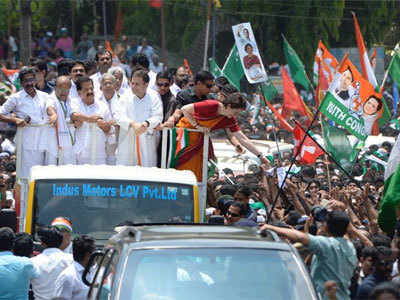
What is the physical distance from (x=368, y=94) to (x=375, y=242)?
8049 mm

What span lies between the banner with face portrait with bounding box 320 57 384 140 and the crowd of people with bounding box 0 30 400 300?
0.96m

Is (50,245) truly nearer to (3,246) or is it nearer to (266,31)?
(3,246)

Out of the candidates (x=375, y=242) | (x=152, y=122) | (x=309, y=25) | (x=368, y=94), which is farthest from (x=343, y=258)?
(x=309, y=25)

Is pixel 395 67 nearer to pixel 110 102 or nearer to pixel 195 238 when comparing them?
pixel 110 102

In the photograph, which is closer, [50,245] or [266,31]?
[50,245]

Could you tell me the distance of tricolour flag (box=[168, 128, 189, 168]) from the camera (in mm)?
10484

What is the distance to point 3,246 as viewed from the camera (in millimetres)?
7844

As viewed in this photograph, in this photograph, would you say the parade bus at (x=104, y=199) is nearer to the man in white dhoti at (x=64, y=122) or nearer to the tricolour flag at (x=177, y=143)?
the tricolour flag at (x=177, y=143)

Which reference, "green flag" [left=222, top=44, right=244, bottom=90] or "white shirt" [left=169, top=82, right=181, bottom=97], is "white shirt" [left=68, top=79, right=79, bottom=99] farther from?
"green flag" [left=222, top=44, right=244, bottom=90]

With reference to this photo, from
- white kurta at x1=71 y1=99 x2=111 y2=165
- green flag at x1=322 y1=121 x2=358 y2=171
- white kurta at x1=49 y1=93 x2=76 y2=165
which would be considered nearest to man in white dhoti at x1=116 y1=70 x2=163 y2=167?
white kurta at x1=71 y1=99 x2=111 y2=165

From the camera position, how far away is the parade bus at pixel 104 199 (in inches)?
357

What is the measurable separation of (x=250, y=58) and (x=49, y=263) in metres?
10.3

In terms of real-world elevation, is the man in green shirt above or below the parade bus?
above

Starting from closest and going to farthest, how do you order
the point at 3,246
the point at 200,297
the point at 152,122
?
the point at 200,297 < the point at 3,246 < the point at 152,122
